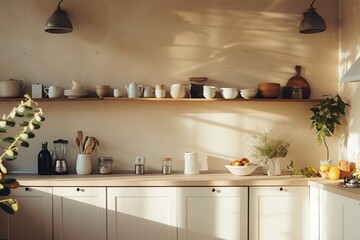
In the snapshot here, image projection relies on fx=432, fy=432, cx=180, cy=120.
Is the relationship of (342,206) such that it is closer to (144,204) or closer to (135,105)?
(144,204)

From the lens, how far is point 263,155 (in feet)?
13.0

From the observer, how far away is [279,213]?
3.65 metres

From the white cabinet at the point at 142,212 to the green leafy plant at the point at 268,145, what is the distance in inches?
36.5

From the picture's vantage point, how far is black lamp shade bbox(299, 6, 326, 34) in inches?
151

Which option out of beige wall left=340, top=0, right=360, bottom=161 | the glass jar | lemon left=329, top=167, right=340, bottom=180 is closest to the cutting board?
the glass jar

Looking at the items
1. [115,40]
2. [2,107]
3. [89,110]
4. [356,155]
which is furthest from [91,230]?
[356,155]

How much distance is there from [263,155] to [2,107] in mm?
2521

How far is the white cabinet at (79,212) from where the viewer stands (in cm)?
359

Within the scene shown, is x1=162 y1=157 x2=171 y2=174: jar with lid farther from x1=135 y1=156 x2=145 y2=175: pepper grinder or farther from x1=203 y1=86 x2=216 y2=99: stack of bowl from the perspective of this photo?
x1=203 y1=86 x2=216 y2=99: stack of bowl

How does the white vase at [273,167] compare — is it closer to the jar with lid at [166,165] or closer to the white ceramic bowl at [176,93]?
the jar with lid at [166,165]

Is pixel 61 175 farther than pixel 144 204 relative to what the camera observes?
Yes

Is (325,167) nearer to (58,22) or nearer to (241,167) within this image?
(241,167)

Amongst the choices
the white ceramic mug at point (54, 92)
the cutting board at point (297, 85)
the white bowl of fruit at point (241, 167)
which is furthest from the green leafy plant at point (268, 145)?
the white ceramic mug at point (54, 92)

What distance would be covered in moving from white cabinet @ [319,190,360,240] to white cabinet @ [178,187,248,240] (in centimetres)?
61
